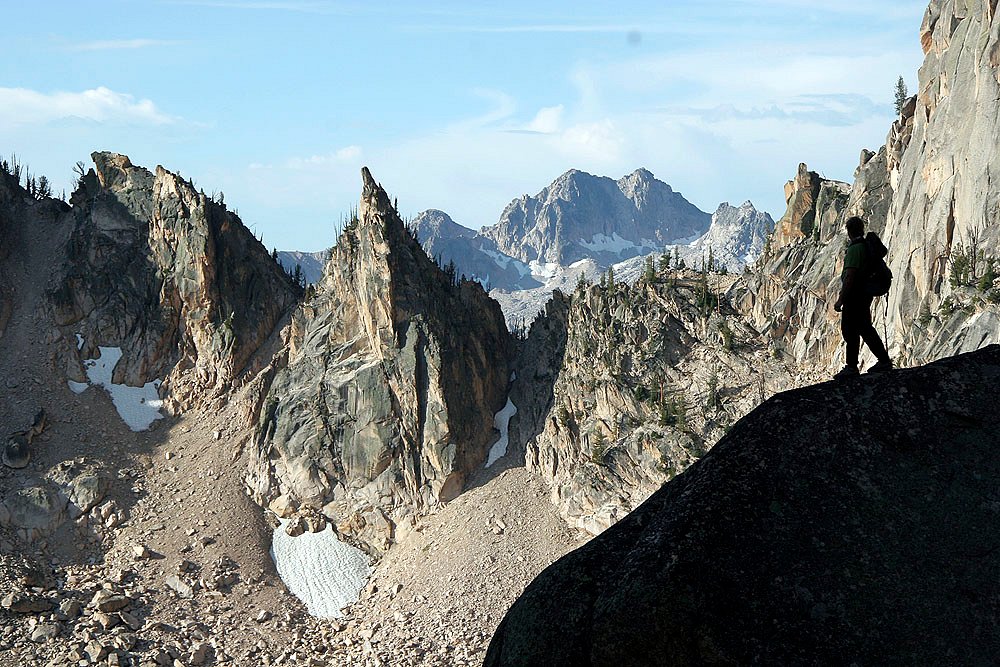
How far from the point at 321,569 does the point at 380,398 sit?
1494 cm

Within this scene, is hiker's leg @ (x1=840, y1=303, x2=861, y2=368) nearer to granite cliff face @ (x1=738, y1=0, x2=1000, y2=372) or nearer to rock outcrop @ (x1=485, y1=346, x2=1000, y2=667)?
rock outcrop @ (x1=485, y1=346, x2=1000, y2=667)

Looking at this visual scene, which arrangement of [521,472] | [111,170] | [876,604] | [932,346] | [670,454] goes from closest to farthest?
1. [876,604]
2. [932,346]
3. [670,454]
4. [521,472]
5. [111,170]

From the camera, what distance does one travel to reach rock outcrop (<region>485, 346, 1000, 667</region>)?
30.8ft

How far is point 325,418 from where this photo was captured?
7794 cm

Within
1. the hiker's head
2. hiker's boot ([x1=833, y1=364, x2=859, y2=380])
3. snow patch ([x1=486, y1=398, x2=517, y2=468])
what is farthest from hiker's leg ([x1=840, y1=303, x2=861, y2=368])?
snow patch ([x1=486, y1=398, x2=517, y2=468])

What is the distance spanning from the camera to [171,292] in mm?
→ 88875

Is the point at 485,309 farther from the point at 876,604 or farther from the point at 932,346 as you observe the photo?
the point at 876,604

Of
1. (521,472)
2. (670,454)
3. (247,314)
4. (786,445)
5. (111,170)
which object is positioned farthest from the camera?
(111,170)

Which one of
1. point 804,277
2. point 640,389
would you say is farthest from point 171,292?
point 804,277

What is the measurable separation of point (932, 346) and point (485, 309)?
4343 cm

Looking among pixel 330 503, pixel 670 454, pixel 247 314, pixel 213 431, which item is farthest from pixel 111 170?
pixel 670 454

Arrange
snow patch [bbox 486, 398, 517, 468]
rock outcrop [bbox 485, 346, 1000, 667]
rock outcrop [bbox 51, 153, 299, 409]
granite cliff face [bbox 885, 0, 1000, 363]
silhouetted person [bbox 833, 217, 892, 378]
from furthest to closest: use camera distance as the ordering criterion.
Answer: rock outcrop [bbox 51, 153, 299, 409] < snow patch [bbox 486, 398, 517, 468] < granite cliff face [bbox 885, 0, 1000, 363] < silhouetted person [bbox 833, 217, 892, 378] < rock outcrop [bbox 485, 346, 1000, 667]

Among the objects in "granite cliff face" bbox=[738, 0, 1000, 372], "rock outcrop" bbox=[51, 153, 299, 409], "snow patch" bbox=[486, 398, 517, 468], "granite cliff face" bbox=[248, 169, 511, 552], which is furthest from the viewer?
"rock outcrop" bbox=[51, 153, 299, 409]

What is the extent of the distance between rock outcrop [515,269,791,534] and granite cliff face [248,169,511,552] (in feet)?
23.4
